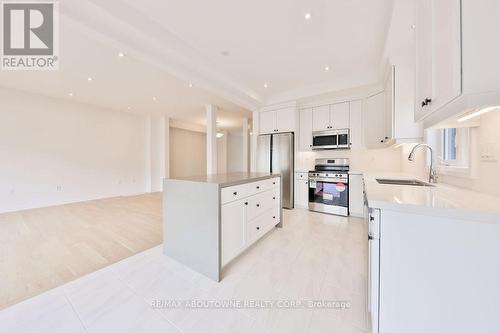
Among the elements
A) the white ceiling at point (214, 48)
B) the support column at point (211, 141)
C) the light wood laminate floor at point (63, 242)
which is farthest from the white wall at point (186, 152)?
the light wood laminate floor at point (63, 242)

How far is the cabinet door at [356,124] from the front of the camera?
376 centimetres

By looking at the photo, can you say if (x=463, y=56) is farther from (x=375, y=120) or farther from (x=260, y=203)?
(x=375, y=120)

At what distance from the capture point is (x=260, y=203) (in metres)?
2.45

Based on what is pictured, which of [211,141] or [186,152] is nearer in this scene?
[211,141]

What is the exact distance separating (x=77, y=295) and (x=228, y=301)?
4.01ft

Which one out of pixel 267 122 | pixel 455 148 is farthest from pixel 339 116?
pixel 455 148

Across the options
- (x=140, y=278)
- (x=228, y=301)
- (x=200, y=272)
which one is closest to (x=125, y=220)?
(x=140, y=278)

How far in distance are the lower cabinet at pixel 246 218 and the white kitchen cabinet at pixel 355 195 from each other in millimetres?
1725

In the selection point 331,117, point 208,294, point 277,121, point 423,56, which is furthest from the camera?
point 277,121

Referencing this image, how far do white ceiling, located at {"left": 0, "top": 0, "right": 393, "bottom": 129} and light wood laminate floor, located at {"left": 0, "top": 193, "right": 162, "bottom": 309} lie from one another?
249 centimetres

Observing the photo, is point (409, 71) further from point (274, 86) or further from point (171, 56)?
point (171, 56)

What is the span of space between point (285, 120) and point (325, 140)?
101 cm

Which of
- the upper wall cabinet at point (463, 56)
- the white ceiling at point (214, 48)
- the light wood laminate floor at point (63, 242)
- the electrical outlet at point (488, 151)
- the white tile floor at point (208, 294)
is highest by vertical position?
the white ceiling at point (214, 48)

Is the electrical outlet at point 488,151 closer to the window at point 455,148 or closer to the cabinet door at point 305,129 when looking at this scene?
the window at point 455,148
